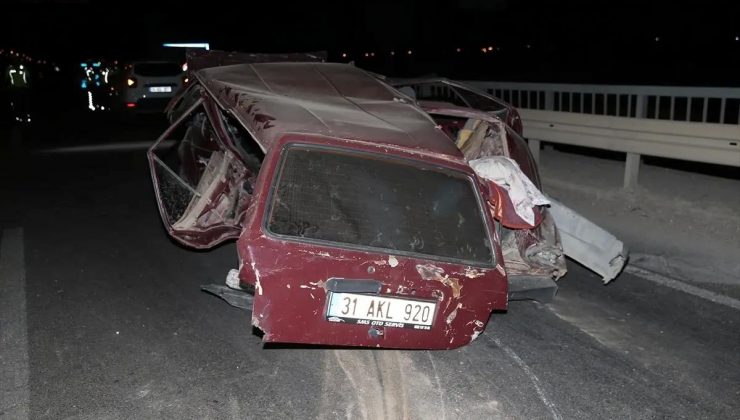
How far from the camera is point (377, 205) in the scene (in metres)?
3.68

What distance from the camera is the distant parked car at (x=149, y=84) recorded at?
19.0m

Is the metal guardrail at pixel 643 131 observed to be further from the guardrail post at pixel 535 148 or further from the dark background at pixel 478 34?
the dark background at pixel 478 34

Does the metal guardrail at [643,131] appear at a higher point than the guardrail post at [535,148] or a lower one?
higher

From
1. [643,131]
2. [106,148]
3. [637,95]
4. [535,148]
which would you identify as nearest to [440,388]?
[643,131]

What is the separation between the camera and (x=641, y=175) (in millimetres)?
8891

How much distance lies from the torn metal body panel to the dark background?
55.6 ft

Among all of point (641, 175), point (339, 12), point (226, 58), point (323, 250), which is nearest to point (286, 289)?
point (323, 250)

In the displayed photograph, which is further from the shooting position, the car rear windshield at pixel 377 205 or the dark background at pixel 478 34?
the dark background at pixel 478 34

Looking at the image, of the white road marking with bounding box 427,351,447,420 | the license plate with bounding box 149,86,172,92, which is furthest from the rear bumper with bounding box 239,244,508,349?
the license plate with bounding box 149,86,172,92

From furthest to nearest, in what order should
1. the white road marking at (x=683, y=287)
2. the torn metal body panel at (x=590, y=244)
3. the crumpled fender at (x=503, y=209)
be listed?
1. the white road marking at (x=683, y=287)
2. the torn metal body panel at (x=590, y=244)
3. the crumpled fender at (x=503, y=209)

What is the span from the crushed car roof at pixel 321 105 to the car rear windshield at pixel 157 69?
13.8 meters

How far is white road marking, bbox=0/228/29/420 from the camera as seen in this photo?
3586 millimetres

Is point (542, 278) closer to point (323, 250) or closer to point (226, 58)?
point (323, 250)

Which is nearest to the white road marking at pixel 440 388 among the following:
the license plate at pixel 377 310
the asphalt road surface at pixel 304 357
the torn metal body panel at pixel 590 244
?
the asphalt road surface at pixel 304 357
